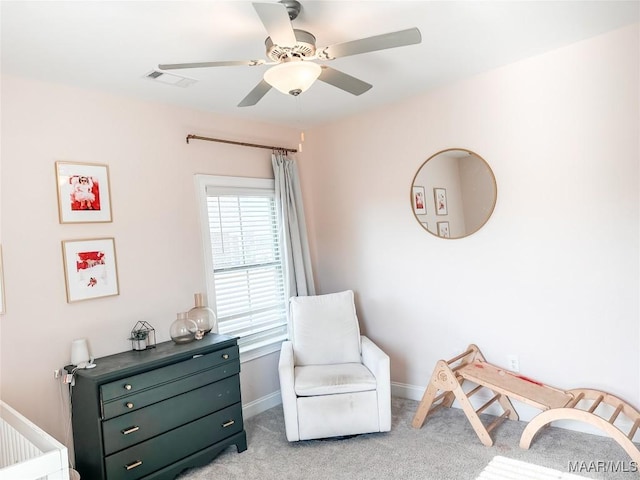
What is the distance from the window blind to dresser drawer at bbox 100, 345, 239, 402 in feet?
1.98

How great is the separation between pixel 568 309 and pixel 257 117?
9.03ft

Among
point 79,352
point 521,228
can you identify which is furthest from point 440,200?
point 79,352

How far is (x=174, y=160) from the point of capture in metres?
3.36

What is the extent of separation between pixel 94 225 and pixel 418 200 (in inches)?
92.6

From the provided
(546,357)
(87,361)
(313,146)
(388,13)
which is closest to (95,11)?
(388,13)

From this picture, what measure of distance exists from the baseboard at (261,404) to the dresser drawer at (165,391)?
0.70 meters

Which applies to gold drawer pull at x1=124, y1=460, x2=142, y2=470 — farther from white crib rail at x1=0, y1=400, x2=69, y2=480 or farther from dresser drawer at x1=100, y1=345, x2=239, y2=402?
white crib rail at x1=0, y1=400, x2=69, y2=480

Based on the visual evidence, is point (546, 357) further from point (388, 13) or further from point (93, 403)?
point (93, 403)

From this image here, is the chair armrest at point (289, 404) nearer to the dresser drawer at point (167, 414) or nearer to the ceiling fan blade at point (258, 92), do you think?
the dresser drawer at point (167, 414)

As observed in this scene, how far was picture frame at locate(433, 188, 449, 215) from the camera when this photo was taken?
352 cm

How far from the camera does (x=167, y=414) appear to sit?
2715 mm

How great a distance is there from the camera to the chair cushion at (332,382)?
3039 millimetres

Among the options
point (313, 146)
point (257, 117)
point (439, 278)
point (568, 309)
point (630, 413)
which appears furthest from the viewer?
point (313, 146)

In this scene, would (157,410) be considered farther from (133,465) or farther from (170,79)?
(170,79)
